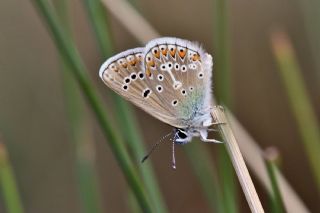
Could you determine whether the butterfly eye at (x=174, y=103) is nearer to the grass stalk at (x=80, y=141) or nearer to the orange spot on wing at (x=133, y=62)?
the orange spot on wing at (x=133, y=62)

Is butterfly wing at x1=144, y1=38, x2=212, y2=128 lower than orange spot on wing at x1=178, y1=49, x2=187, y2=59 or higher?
lower

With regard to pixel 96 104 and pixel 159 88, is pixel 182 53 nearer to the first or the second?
pixel 159 88

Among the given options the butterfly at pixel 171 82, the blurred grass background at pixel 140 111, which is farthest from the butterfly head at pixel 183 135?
the blurred grass background at pixel 140 111

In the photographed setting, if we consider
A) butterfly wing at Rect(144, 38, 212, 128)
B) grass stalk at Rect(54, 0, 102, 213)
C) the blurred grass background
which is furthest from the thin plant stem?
the blurred grass background

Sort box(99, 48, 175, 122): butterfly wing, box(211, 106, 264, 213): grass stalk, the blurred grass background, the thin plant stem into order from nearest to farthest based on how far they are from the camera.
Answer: box(211, 106, 264, 213): grass stalk
box(99, 48, 175, 122): butterfly wing
the thin plant stem
the blurred grass background

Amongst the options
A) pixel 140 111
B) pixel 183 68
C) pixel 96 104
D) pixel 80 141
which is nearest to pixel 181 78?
pixel 183 68

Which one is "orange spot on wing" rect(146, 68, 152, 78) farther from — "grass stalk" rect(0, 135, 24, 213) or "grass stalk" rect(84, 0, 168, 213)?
"grass stalk" rect(0, 135, 24, 213)

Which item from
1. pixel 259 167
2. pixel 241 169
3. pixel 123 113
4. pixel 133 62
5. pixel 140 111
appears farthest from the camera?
pixel 140 111

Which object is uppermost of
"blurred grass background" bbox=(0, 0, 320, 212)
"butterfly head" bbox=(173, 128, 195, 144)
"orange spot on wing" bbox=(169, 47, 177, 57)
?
"orange spot on wing" bbox=(169, 47, 177, 57)
